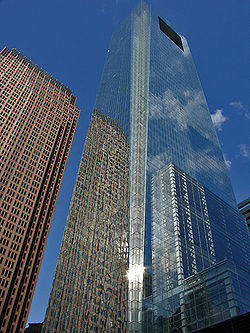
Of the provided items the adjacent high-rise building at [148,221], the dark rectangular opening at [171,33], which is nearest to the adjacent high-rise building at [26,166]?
the adjacent high-rise building at [148,221]

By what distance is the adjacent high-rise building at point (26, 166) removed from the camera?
95062 mm

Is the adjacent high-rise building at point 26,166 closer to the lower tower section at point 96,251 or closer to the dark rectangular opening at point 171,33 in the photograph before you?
the lower tower section at point 96,251

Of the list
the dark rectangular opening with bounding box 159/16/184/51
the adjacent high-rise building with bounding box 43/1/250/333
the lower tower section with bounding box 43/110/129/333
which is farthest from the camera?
the dark rectangular opening with bounding box 159/16/184/51

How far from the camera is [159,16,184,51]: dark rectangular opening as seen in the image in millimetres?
139875

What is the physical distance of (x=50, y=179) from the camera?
126 meters

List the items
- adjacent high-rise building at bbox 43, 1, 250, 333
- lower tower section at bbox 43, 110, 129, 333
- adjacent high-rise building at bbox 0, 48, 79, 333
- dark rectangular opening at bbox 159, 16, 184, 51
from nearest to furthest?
adjacent high-rise building at bbox 43, 1, 250, 333 < lower tower section at bbox 43, 110, 129, 333 < adjacent high-rise building at bbox 0, 48, 79, 333 < dark rectangular opening at bbox 159, 16, 184, 51

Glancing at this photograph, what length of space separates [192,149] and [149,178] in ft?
106

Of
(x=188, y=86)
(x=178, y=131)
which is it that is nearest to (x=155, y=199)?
(x=178, y=131)

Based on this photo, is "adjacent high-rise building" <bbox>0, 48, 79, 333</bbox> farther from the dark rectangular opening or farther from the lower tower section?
the dark rectangular opening

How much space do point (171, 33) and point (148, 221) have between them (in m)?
111

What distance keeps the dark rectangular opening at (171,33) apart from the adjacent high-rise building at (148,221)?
31.4 meters

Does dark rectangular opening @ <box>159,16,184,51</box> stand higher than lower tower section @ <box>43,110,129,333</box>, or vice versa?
dark rectangular opening @ <box>159,16,184,51</box>

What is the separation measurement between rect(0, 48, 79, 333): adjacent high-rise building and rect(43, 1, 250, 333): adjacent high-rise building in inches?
1327

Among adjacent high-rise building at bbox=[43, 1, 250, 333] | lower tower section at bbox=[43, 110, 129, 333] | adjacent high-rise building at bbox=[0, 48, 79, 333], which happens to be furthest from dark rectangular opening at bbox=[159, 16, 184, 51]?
lower tower section at bbox=[43, 110, 129, 333]
